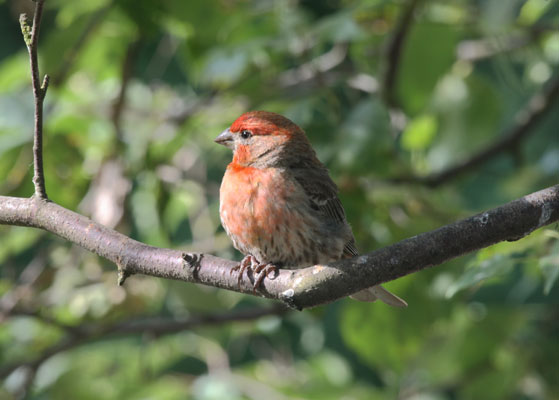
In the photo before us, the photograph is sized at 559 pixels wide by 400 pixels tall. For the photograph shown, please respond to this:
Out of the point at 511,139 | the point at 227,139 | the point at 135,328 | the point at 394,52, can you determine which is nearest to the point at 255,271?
the point at 227,139

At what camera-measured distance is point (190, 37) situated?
4.30 meters

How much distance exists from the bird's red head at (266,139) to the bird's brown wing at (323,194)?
0.37 ft

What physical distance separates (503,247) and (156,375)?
3213 millimetres

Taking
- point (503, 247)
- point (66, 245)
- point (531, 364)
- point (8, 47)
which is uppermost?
point (503, 247)

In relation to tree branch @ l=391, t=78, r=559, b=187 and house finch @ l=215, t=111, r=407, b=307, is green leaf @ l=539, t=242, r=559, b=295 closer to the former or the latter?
house finch @ l=215, t=111, r=407, b=307

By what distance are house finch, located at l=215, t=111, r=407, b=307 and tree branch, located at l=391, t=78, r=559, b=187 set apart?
1.04 meters

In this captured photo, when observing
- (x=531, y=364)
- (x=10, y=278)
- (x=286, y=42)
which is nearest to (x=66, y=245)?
(x=10, y=278)

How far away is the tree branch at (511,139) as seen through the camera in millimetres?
4423

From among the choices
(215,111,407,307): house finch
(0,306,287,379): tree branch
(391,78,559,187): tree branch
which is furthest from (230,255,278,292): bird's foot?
(391,78,559,187): tree branch

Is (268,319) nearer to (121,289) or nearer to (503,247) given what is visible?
(121,289)

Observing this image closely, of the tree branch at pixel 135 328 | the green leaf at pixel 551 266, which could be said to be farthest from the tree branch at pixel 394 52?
the green leaf at pixel 551 266

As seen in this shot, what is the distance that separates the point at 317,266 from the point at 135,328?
2586mm

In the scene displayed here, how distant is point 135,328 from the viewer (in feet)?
15.0

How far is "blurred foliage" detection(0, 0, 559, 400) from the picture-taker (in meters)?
3.97
